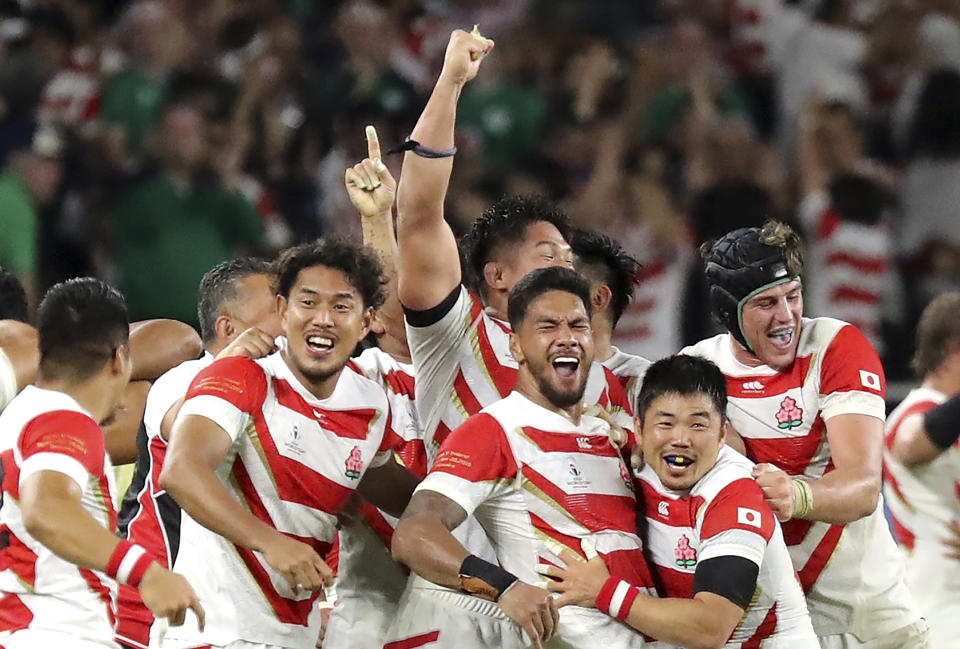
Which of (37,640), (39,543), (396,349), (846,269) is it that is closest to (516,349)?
(396,349)

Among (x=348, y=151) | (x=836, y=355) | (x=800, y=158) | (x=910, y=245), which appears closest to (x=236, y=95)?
(x=348, y=151)

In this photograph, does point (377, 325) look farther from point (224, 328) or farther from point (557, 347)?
point (557, 347)

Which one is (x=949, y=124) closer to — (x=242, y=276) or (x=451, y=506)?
(x=242, y=276)

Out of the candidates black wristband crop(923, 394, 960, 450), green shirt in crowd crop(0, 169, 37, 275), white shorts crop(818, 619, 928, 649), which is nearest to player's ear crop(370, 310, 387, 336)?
white shorts crop(818, 619, 928, 649)

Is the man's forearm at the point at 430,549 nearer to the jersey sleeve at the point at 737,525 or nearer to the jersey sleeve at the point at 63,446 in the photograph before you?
the jersey sleeve at the point at 737,525

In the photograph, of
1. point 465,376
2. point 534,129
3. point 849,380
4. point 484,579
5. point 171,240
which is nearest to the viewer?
point 484,579

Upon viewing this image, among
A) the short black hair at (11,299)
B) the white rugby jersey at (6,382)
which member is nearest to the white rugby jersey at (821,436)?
the white rugby jersey at (6,382)

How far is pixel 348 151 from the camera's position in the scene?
1016 cm

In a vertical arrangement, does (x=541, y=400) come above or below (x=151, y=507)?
above

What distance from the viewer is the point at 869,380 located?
17.2ft

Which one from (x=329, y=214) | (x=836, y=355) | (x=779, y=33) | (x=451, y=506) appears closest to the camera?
(x=451, y=506)

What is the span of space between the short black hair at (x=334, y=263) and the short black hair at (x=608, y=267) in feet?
4.10

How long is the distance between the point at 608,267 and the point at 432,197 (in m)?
1.11

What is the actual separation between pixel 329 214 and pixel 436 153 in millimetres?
4734
